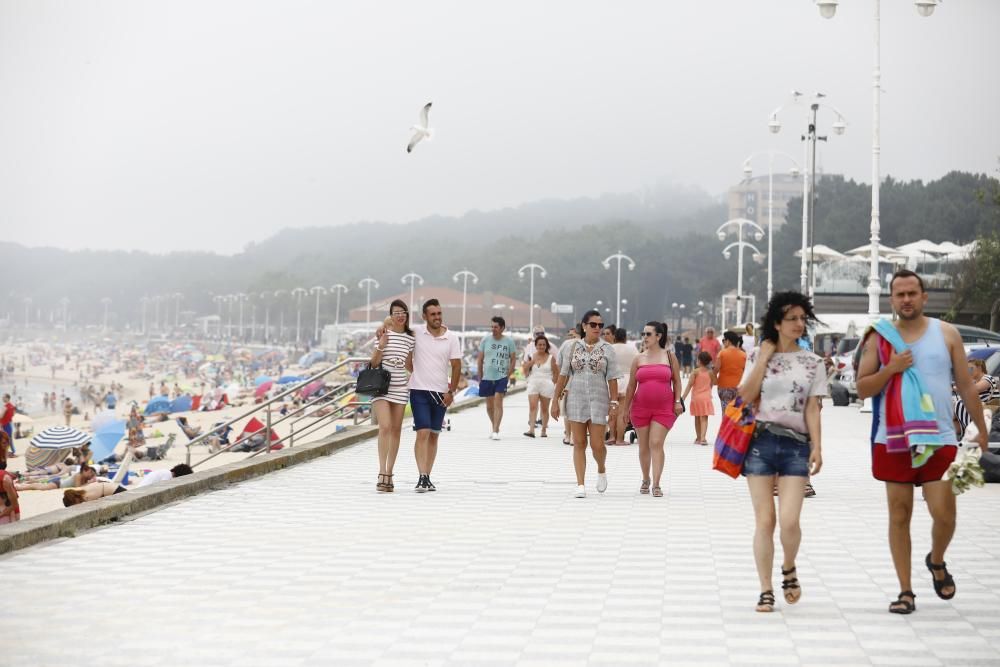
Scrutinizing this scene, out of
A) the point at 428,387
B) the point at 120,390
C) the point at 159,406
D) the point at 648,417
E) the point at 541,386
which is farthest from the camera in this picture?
the point at 120,390

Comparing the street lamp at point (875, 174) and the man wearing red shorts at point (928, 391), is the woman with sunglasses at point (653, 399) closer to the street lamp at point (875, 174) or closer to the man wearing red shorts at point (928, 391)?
the man wearing red shorts at point (928, 391)

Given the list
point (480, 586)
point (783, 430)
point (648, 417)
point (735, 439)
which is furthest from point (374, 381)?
point (783, 430)

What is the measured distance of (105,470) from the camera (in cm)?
2770

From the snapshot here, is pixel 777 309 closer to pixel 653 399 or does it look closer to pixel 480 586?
pixel 480 586

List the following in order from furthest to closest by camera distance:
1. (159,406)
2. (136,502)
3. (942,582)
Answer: (159,406) < (136,502) < (942,582)

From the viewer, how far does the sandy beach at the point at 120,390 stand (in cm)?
3017

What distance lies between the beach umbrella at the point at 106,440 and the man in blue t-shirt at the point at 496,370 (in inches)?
490

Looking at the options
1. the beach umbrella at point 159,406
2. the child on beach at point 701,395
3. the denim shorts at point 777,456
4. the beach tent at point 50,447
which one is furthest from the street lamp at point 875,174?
the beach umbrella at point 159,406

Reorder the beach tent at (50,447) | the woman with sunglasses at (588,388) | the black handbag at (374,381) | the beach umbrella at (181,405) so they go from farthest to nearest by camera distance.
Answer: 1. the beach umbrella at (181,405)
2. the beach tent at (50,447)
3. the black handbag at (374,381)
4. the woman with sunglasses at (588,388)

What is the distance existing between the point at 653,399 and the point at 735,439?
19.3 ft

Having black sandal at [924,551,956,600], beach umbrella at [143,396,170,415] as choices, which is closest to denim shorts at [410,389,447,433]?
black sandal at [924,551,956,600]

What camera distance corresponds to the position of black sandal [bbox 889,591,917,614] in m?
6.70

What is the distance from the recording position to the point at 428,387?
12.8 meters

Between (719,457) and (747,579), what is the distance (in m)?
1.14
